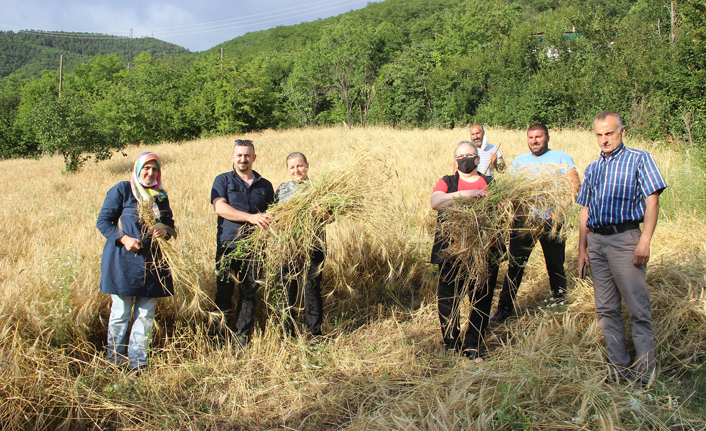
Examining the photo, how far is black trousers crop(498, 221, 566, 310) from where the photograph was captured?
3588 mm

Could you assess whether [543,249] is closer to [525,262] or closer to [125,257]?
[525,262]

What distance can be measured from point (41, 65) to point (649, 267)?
129952 millimetres

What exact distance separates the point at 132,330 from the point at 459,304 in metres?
2.44

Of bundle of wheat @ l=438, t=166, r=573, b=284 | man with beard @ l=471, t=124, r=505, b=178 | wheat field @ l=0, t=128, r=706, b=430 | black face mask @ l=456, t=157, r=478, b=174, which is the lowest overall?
wheat field @ l=0, t=128, r=706, b=430

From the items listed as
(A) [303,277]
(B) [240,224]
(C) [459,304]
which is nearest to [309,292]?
(A) [303,277]

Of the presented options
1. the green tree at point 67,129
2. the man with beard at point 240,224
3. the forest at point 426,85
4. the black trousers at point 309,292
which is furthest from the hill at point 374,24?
the black trousers at point 309,292

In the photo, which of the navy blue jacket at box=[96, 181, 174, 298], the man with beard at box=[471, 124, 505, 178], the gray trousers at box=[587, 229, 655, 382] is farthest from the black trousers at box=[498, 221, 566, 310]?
the navy blue jacket at box=[96, 181, 174, 298]

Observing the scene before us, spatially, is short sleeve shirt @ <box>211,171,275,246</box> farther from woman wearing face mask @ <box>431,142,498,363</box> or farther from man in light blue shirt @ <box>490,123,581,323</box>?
man in light blue shirt @ <box>490,123,581,323</box>

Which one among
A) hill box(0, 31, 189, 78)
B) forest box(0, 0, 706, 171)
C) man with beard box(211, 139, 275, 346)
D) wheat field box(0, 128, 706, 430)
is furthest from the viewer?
hill box(0, 31, 189, 78)

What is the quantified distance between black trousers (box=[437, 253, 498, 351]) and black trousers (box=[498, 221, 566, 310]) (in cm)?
45

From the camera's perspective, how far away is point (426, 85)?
33.8 metres

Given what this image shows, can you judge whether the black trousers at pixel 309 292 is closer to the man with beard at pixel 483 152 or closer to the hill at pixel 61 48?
the man with beard at pixel 483 152

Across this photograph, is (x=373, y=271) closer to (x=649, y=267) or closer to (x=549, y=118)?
(x=649, y=267)

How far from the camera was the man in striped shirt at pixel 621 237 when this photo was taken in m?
2.53
